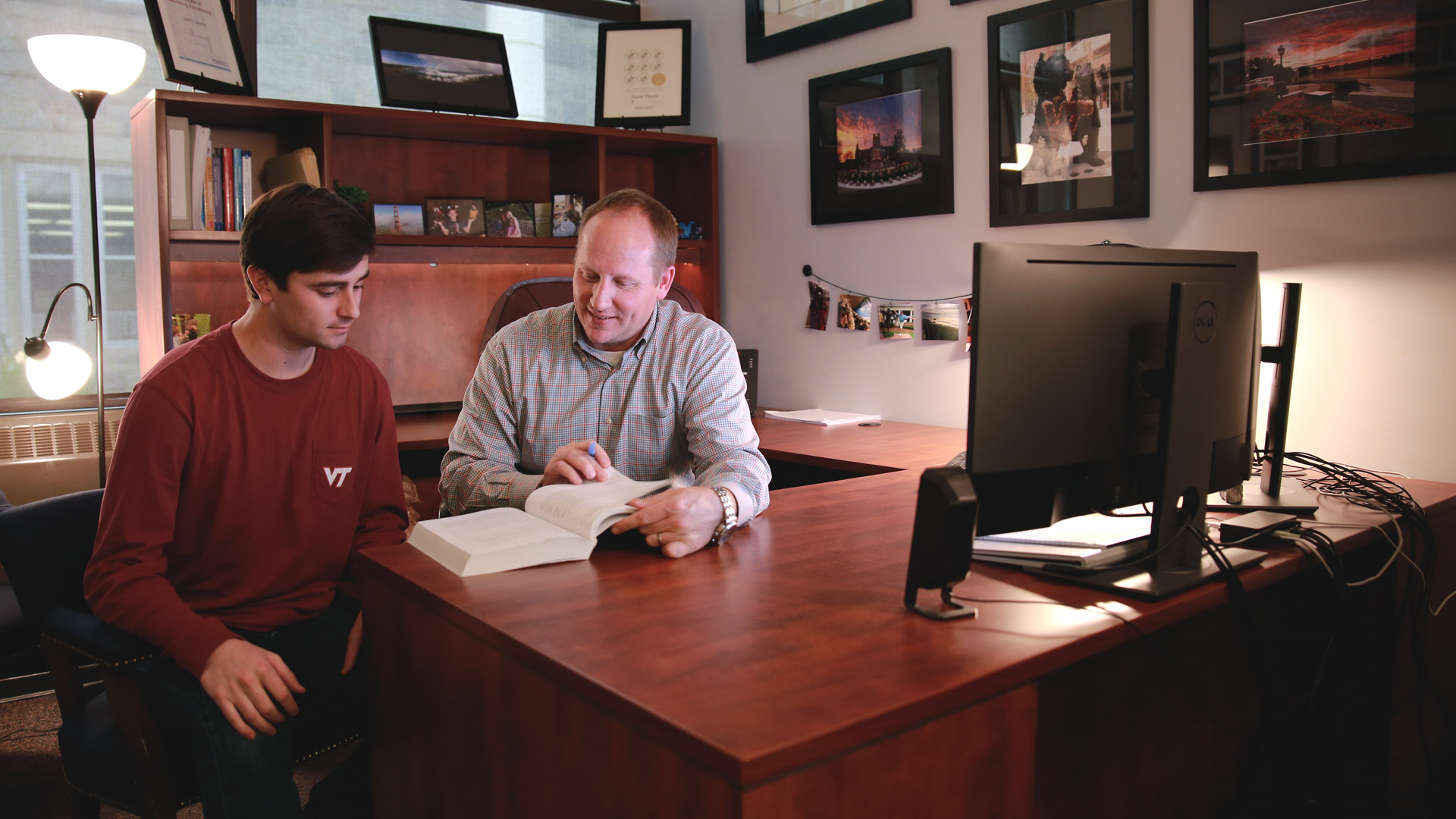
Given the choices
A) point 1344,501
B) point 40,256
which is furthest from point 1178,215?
point 40,256

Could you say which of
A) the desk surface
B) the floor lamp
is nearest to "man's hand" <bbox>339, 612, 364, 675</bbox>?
the desk surface

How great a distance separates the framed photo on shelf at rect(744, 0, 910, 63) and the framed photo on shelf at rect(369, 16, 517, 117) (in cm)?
88

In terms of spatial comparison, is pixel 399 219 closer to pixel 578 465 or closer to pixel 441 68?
pixel 441 68

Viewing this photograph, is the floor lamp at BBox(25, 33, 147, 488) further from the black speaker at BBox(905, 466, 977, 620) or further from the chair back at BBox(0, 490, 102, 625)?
the black speaker at BBox(905, 466, 977, 620)

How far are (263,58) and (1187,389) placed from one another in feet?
10.5

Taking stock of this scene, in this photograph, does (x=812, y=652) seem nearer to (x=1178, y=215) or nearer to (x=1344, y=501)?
(x=1344, y=501)

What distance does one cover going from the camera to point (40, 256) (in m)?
3.07

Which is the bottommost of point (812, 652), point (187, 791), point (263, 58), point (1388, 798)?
point (1388, 798)

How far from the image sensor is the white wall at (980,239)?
2.11m

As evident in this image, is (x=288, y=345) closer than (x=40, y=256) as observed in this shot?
Yes

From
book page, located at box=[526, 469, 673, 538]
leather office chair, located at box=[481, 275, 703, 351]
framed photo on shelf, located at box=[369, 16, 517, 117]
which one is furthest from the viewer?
framed photo on shelf, located at box=[369, 16, 517, 117]

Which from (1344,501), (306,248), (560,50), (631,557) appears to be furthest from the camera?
(560,50)

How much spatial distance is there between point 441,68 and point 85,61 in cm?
107

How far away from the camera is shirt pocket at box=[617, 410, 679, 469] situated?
1959 mm
